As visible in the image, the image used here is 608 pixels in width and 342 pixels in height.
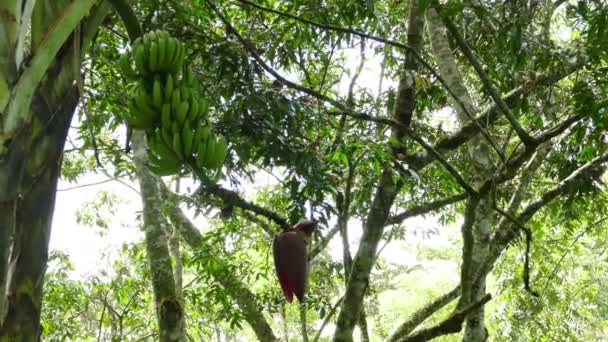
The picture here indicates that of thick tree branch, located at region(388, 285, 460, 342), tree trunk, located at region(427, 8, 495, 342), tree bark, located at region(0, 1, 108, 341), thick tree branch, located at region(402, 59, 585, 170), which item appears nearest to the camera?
tree bark, located at region(0, 1, 108, 341)

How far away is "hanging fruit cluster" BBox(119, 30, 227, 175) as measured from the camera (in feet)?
2.30

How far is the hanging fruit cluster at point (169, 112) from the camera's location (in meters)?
0.70

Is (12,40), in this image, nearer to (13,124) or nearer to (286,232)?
(13,124)

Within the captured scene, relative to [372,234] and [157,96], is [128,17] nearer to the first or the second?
[157,96]

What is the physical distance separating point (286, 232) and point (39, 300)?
32cm

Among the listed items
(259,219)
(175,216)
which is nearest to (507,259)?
(259,219)

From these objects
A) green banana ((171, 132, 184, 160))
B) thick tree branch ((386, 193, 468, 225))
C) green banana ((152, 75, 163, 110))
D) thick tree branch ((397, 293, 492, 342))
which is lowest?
thick tree branch ((397, 293, 492, 342))

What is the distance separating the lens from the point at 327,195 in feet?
4.70

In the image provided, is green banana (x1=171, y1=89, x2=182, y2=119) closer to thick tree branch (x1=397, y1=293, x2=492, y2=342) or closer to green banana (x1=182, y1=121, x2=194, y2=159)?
green banana (x1=182, y1=121, x2=194, y2=159)

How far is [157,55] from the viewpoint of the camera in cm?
73

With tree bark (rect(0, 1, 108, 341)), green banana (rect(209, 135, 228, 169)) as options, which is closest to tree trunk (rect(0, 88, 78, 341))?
tree bark (rect(0, 1, 108, 341))

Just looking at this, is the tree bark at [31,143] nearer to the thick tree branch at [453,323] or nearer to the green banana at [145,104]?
the green banana at [145,104]

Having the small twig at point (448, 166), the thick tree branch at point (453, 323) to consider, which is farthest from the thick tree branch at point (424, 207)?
the thick tree branch at point (453, 323)

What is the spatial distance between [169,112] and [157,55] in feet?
0.26
